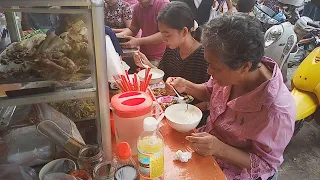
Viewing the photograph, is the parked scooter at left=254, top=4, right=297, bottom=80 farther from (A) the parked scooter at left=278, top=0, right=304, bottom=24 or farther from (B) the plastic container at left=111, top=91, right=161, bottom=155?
(B) the plastic container at left=111, top=91, right=161, bottom=155

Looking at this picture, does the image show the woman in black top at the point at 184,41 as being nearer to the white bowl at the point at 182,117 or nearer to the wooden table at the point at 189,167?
the white bowl at the point at 182,117

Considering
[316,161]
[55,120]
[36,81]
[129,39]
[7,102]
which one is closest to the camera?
[7,102]

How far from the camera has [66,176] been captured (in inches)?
38.7

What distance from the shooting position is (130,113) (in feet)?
3.68

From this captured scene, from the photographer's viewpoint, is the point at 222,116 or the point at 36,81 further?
the point at 222,116

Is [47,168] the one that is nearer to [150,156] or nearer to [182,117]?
[150,156]

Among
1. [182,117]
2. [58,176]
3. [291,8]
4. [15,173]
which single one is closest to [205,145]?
[182,117]

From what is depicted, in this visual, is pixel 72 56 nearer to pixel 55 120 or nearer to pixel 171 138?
pixel 55 120

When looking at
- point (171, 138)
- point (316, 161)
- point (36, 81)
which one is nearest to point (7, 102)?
point (36, 81)

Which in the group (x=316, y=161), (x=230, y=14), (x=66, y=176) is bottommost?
(x=316, y=161)

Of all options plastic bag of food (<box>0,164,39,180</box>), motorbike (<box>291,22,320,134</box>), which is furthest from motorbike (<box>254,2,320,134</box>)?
plastic bag of food (<box>0,164,39,180</box>)

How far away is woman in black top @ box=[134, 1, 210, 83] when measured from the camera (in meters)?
2.04

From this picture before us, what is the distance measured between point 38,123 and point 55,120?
6cm

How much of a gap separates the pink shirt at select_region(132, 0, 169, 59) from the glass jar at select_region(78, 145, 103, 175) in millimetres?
2087
